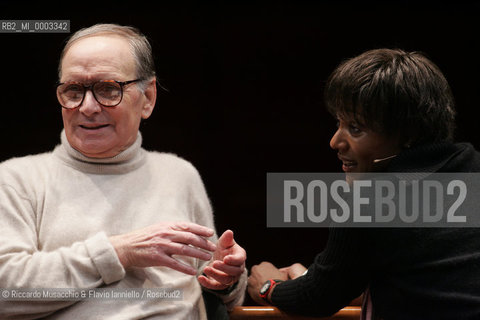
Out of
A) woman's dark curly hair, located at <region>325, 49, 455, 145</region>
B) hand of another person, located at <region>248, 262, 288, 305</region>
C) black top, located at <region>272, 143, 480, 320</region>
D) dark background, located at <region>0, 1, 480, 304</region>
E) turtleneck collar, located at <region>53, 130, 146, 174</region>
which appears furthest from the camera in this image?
dark background, located at <region>0, 1, 480, 304</region>

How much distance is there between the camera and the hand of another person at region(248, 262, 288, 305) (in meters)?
1.88

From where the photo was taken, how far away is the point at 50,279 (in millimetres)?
1537

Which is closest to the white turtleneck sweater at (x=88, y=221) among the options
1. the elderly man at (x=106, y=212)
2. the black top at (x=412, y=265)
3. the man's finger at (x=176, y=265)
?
the elderly man at (x=106, y=212)

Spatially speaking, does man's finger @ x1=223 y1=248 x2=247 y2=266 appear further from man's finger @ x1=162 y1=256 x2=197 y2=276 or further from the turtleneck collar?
the turtleneck collar

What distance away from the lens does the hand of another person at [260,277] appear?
73.8 inches

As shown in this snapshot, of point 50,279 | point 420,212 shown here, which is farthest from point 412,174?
point 50,279

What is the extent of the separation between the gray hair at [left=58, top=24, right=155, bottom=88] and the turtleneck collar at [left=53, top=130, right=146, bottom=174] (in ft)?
0.66

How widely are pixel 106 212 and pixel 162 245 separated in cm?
22

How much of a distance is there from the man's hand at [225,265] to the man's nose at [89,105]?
492 millimetres

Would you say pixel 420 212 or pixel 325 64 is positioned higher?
pixel 325 64

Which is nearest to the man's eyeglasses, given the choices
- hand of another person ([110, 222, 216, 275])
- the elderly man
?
the elderly man

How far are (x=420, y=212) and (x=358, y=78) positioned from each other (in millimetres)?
368

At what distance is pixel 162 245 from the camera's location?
5.18 feet

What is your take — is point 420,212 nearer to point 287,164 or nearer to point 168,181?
point 168,181
